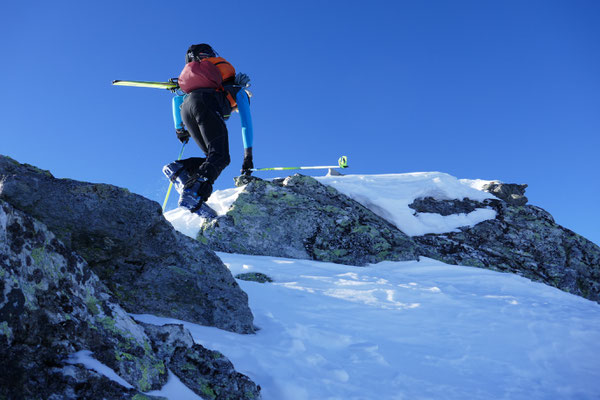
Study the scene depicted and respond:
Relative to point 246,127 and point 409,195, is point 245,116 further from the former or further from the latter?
point 409,195

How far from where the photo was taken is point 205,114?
5.88 m

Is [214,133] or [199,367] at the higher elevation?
[214,133]

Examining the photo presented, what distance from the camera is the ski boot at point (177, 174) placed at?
5.99 metres

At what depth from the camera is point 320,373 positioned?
10.6 ft

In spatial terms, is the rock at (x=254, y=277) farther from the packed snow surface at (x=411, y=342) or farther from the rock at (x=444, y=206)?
the rock at (x=444, y=206)

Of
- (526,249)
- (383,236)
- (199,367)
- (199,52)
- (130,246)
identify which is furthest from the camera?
(526,249)

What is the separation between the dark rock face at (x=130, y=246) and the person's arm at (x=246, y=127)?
276 centimetres

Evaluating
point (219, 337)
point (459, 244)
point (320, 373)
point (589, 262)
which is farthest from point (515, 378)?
point (589, 262)

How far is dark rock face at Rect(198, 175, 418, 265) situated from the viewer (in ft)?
32.0

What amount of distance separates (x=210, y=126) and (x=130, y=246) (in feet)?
8.40

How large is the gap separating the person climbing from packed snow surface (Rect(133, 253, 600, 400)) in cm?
161

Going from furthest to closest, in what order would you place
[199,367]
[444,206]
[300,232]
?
[444,206] < [300,232] < [199,367]

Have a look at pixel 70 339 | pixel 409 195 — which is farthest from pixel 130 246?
pixel 409 195

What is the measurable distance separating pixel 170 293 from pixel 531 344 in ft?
12.6
